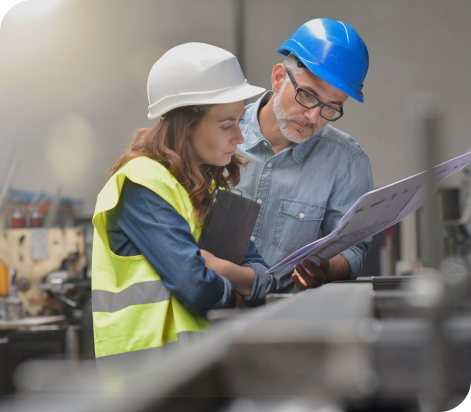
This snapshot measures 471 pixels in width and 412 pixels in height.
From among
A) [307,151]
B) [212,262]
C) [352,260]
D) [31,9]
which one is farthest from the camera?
[31,9]

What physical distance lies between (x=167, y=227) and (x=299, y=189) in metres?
0.71

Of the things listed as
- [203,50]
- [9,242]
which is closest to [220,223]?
[203,50]

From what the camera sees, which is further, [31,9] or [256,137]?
[31,9]

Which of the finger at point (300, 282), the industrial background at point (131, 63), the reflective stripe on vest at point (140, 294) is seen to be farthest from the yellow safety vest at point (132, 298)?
the industrial background at point (131, 63)

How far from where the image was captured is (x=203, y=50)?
1233mm

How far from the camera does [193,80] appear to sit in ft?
4.00

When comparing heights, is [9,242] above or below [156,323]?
below

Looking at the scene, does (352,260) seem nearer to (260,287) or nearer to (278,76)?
(260,287)

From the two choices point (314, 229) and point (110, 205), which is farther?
point (314, 229)

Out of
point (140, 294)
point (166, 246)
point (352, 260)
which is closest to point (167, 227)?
point (166, 246)

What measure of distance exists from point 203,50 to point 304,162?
0.61 m

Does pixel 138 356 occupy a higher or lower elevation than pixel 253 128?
lower

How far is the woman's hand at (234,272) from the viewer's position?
1.15m

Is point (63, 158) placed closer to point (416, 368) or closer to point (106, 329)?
point (106, 329)
